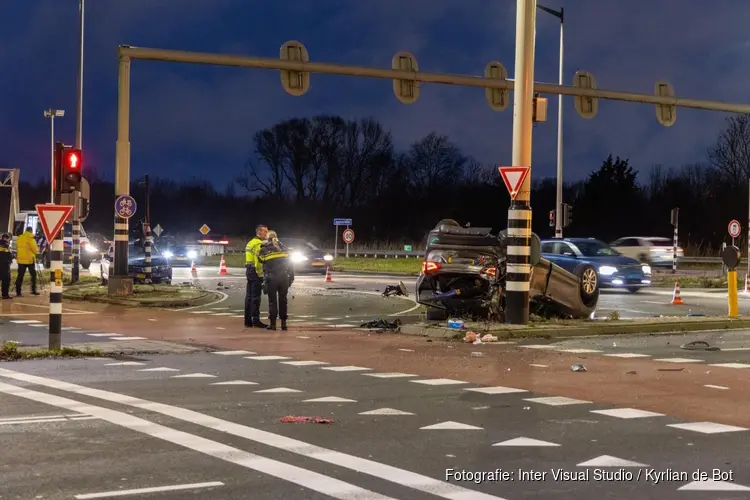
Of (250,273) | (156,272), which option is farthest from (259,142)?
(250,273)

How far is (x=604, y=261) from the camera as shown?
2942 centimetres

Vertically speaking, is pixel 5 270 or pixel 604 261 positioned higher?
pixel 604 261

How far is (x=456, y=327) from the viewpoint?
16812mm

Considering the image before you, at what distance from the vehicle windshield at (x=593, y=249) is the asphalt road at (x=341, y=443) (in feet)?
62.1

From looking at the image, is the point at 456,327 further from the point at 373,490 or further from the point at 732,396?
the point at 373,490

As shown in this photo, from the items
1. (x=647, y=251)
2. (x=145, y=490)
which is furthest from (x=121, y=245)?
(x=647, y=251)

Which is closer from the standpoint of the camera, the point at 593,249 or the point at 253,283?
the point at 253,283

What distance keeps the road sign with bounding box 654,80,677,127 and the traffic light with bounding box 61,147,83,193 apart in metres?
16.4

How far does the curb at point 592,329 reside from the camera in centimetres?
1652

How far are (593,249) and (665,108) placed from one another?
5.01 m

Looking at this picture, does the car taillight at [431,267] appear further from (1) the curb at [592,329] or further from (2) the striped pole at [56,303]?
(2) the striped pole at [56,303]

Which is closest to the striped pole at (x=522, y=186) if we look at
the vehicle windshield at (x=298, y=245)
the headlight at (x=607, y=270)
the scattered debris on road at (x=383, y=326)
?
the scattered debris on road at (x=383, y=326)

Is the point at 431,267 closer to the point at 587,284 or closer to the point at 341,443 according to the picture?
the point at 587,284

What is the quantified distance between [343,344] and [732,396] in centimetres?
682
